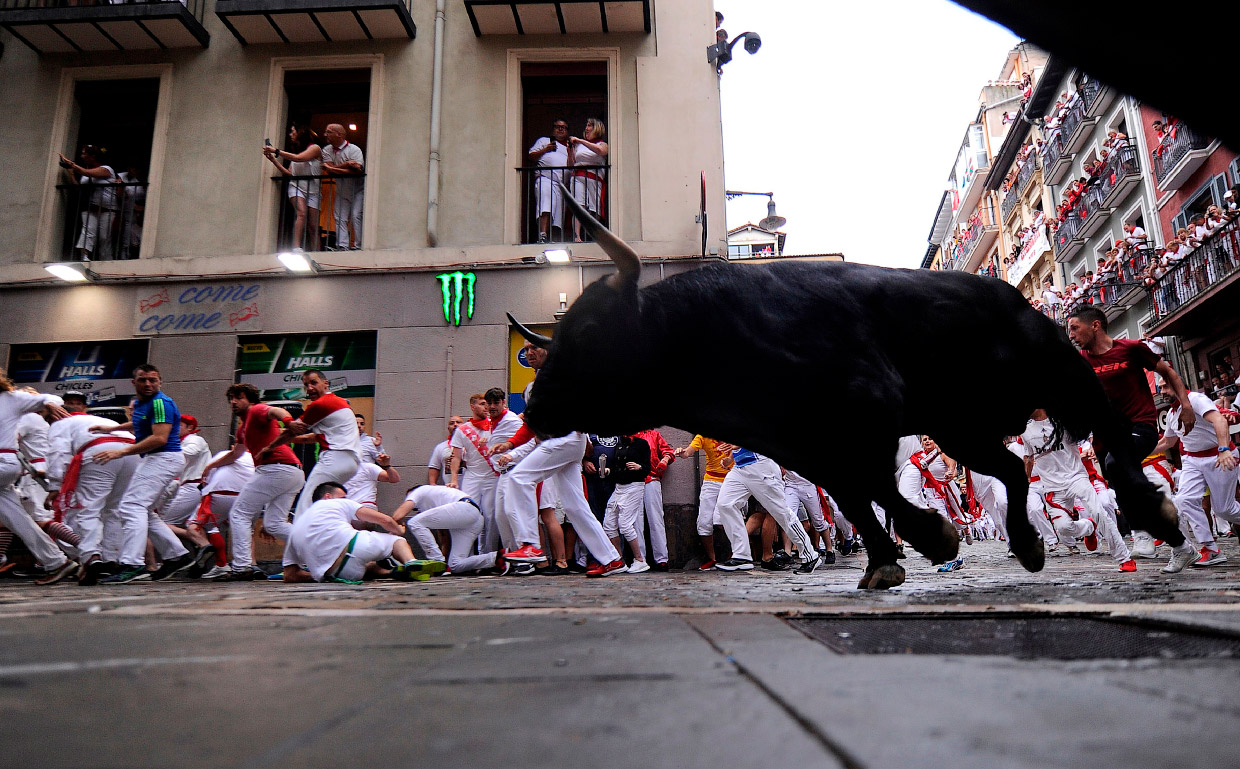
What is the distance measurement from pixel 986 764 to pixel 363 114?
1581cm

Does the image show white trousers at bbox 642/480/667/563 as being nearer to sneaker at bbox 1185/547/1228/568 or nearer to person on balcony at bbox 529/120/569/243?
person on balcony at bbox 529/120/569/243

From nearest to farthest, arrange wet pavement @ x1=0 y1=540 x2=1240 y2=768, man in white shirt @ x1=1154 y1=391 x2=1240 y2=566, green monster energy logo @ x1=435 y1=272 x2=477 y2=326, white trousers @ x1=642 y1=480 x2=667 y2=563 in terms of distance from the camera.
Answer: wet pavement @ x1=0 y1=540 x2=1240 y2=768
man in white shirt @ x1=1154 y1=391 x2=1240 y2=566
white trousers @ x1=642 y1=480 x2=667 y2=563
green monster energy logo @ x1=435 y1=272 x2=477 y2=326

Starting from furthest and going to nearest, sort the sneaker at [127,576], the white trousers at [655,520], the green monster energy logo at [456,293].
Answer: the green monster energy logo at [456,293]
the white trousers at [655,520]
the sneaker at [127,576]

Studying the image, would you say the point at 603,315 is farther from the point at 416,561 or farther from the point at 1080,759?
the point at 416,561

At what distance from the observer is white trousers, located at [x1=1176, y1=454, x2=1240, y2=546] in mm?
7558

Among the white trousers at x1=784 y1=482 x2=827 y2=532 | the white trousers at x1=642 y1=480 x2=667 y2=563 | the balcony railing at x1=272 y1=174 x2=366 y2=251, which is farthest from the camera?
the balcony railing at x1=272 y1=174 x2=366 y2=251

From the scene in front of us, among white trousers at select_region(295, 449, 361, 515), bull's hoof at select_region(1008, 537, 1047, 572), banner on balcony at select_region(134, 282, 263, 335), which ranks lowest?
bull's hoof at select_region(1008, 537, 1047, 572)

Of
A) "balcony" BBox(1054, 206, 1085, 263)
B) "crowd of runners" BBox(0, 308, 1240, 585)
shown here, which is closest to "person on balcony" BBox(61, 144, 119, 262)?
"crowd of runners" BBox(0, 308, 1240, 585)

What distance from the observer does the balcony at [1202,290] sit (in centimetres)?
2128

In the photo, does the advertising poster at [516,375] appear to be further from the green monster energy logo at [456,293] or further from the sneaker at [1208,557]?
the sneaker at [1208,557]

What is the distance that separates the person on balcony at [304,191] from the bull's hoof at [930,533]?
11.3m

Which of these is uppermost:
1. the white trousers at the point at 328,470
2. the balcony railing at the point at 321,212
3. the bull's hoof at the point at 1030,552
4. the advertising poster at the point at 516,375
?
the balcony railing at the point at 321,212

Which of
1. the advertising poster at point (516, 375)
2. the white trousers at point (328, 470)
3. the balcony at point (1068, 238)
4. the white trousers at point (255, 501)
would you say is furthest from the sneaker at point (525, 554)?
the balcony at point (1068, 238)

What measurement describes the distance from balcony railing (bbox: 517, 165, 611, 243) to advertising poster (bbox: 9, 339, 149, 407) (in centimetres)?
627
